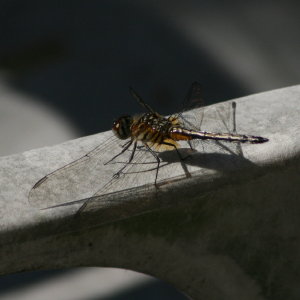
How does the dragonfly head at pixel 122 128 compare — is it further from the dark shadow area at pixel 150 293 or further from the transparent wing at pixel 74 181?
the dark shadow area at pixel 150 293

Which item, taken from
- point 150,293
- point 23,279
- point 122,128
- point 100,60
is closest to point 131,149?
point 122,128

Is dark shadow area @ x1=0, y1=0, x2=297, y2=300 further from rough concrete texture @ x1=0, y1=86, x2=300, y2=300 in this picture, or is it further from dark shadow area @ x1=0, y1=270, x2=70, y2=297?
rough concrete texture @ x1=0, y1=86, x2=300, y2=300

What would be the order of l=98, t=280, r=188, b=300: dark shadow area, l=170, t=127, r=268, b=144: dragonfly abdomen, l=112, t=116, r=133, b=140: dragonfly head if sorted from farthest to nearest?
l=98, t=280, r=188, b=300: dark shadow area → l=112, t=116, r=133, b=140: dragonfly head → l=170, t=127, r=268, b=144: dragonfly abdomen

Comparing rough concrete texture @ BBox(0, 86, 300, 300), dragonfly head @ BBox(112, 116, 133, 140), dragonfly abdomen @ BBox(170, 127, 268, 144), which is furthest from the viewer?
dragonfly head @ BBox(112, 116, 133, 140)

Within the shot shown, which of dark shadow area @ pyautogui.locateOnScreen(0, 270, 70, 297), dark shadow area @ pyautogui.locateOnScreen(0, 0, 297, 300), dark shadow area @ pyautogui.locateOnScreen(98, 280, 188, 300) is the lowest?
dark shadow area @ pyautogui.locateOnScreen(98, 280, 188, 300)

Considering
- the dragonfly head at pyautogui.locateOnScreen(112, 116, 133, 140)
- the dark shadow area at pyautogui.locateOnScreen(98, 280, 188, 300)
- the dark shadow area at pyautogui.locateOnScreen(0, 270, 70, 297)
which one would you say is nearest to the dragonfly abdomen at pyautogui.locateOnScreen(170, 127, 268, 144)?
the dragonfly head at pyautogui.locateOnScreen(112, 116, 133, 140)

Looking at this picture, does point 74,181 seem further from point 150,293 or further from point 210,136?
point 150,293

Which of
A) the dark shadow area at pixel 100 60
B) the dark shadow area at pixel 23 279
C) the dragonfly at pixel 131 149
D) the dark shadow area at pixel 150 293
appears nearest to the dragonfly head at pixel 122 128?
the dragonfly at pixel 131 149

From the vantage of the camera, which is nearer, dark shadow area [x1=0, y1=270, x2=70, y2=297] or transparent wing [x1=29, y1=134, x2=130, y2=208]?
transparent wing [x1=29, y1=134, x2=130, y2=208]
